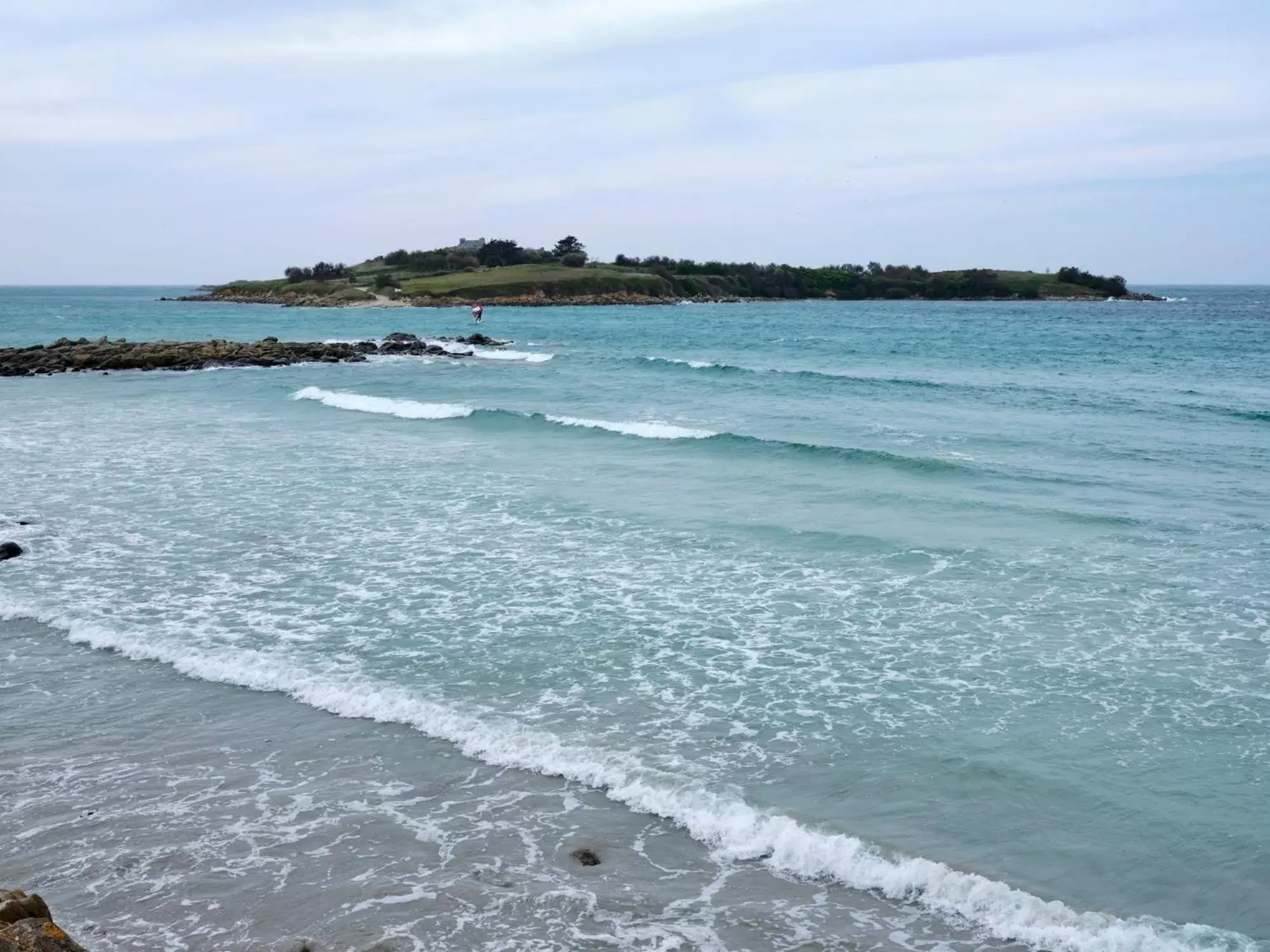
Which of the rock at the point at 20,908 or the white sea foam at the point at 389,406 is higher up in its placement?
the white sea foam at the point at 389,406

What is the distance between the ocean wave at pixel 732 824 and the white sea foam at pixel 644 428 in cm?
1522

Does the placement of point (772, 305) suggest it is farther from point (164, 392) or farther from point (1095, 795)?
point (1095, 795)

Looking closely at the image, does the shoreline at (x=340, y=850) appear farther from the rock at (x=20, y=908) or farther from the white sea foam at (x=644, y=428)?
the white sea foam at (x=644, y=428)

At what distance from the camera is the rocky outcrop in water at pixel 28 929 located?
4.76 metres

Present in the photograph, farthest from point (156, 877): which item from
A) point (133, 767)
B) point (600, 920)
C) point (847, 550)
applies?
point (847, 550)

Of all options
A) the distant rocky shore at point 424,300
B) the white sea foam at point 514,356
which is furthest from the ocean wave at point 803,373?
the distant rocky shore at point 424,300

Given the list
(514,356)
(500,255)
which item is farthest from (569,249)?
(514,356)

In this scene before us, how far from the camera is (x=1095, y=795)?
8.02 m

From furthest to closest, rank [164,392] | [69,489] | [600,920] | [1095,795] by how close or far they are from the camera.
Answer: [164,392] < [69,489] < [1095,795] < [600,920]

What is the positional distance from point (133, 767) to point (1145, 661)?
30.9 ft

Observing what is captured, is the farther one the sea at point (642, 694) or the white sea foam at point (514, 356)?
the white sea foam at point (514, 356)

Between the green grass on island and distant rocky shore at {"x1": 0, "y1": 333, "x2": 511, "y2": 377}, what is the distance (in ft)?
215

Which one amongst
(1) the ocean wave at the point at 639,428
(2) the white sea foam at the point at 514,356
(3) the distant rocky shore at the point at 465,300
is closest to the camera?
(1) the ocean wave at the point at 639,428

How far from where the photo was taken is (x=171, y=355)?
145ft
